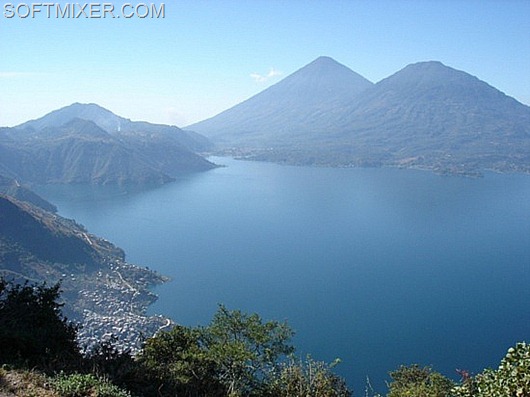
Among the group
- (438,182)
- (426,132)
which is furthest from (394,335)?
(426,132)

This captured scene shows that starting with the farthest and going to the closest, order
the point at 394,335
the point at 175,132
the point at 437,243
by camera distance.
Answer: the point at 175,132 < the point at 437,243 < the point at 394,335

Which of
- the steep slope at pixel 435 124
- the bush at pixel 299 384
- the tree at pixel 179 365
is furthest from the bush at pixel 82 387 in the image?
the steep slope at pixel 435 124

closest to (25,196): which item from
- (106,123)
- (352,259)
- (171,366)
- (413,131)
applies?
(352,259)

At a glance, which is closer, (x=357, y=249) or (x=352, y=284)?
(x=352, y=284)

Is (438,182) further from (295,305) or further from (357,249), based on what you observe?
(295,305)

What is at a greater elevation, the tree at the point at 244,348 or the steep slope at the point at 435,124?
the steep slope at the point at 435,124

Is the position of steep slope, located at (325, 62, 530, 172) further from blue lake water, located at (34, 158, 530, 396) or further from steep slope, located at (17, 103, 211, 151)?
steep slope, located at (17, 103, 211, 151)

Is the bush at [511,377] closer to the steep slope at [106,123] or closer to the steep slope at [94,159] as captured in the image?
the steep slope at [94,159]
